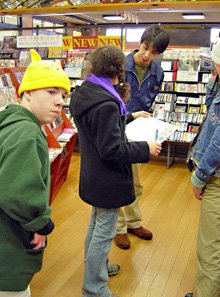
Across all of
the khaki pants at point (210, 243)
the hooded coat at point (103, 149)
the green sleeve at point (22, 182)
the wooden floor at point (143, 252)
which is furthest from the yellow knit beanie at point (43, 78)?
the wooden floor at point (143, 252)

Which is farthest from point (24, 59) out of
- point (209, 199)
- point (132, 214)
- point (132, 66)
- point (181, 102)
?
point (209, 199)

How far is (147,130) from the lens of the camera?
7.32ft

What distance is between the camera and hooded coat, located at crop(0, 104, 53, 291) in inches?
44.7

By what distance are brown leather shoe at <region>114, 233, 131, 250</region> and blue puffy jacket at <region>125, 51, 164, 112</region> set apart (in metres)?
1.07

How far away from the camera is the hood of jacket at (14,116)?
121 centimetres

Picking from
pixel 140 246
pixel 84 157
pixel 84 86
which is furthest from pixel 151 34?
pixel 140 246

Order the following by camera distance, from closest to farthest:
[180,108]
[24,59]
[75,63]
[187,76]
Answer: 1. [187,76]
2. [180,108]
3. [75,63]
4. [24,59]

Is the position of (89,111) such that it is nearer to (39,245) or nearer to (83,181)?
(83,181)

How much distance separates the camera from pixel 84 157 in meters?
1.95

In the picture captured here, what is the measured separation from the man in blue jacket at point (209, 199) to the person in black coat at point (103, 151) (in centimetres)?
27

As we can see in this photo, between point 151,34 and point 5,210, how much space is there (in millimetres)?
1900

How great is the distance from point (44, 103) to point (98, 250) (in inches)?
40.2

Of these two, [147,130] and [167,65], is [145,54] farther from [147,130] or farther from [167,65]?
[167,65]

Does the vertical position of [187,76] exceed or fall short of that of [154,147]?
it exceeds it
